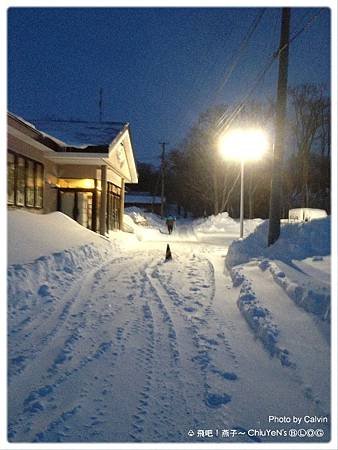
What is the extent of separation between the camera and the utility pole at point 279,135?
28.1 ft

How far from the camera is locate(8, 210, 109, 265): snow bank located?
24.0ft

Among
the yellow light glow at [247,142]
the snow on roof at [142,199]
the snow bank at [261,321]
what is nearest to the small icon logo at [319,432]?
the snow bank at [261,321]

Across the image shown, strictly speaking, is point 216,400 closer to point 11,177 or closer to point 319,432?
point 319,432

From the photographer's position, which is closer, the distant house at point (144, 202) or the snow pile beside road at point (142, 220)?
the snow pile beside road at point (142, 220)

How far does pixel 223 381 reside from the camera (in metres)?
3.18

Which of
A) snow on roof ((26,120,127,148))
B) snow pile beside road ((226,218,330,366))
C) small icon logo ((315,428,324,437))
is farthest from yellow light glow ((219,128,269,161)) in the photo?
small icon logo ((315,428,324,437))

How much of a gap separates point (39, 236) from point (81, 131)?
8505mm

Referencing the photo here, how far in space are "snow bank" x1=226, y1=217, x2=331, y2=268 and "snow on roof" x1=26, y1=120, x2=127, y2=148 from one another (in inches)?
318

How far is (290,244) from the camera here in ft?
22.7

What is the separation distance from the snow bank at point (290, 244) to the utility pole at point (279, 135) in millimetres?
353

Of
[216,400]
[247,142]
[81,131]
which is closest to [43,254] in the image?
[216,400]

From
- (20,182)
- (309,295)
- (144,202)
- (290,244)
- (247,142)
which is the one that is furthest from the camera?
(144,202)

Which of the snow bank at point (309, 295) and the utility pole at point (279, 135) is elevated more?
the utility pole at point (279, 135)

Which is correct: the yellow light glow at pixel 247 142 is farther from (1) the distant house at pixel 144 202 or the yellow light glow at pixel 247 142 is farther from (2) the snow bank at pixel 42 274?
(1) the distant house at pixel 144 202
